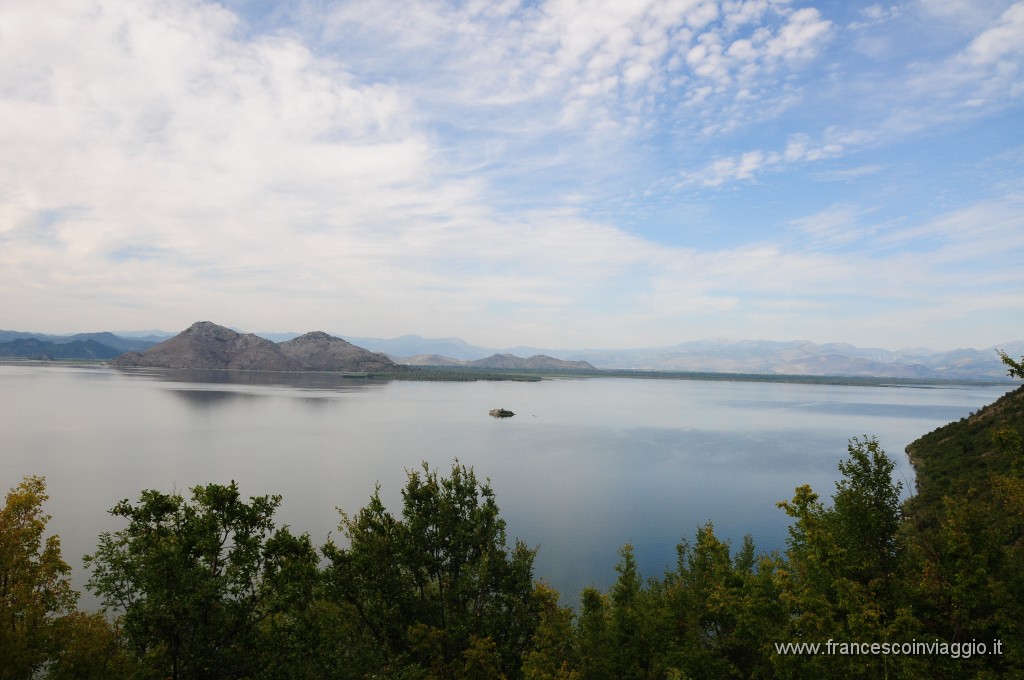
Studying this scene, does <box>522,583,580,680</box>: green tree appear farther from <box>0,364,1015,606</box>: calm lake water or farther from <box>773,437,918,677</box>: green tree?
<box>0,364,1015,606</box>: calm lake water

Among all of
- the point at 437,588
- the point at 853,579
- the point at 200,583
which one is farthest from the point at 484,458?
the point at 200,583

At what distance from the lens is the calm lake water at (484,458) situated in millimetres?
44906

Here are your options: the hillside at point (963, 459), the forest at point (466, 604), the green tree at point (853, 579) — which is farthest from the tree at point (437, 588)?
the hillside at point (963, 459)

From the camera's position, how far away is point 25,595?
16.2 m

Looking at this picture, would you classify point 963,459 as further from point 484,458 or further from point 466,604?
point 466,604

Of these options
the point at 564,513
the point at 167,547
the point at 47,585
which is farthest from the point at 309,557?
the point at 564,513

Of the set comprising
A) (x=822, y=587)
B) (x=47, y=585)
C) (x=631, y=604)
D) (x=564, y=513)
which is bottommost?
(x=564, y=513)

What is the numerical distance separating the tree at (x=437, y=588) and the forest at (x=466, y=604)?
8 centimetres

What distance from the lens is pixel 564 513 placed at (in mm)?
50062

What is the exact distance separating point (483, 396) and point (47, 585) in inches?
6938

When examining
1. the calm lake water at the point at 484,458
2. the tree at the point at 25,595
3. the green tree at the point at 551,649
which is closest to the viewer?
the tree at the point at 25,595

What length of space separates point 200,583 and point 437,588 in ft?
36.9

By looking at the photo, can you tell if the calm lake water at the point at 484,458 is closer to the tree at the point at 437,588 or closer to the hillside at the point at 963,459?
the hillside at the point at 963,459

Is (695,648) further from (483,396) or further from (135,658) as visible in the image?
(483,396)
